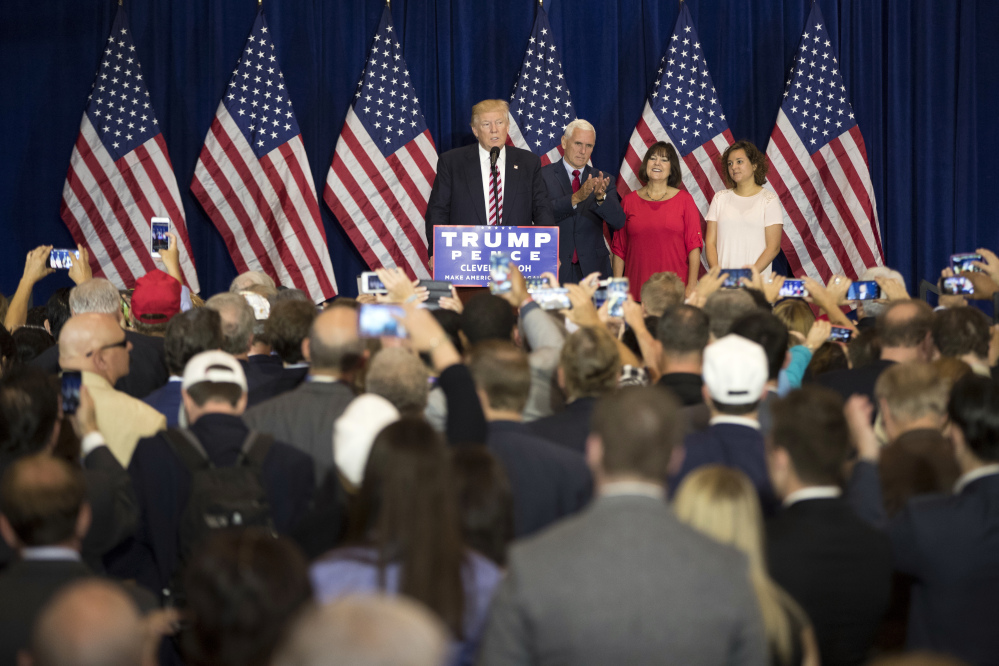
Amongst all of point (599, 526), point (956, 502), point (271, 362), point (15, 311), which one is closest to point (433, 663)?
point (599, 526)

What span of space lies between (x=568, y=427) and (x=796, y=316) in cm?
186

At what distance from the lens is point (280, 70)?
8.31m

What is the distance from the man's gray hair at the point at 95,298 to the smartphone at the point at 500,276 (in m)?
1.55

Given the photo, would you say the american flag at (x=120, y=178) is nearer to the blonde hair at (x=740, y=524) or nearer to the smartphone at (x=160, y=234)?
the smartphone at (x=160, y=234)

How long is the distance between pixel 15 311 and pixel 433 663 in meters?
5.07

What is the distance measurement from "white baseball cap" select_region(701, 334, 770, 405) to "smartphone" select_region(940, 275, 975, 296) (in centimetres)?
225

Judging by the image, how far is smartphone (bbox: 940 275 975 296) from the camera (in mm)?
4621

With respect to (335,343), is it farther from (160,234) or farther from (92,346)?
(160,234)

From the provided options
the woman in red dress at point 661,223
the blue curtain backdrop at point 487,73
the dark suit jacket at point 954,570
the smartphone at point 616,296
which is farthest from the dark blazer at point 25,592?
the blue curtain backdrop at point 487,73

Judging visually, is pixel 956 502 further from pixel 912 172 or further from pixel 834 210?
pixel 912 172

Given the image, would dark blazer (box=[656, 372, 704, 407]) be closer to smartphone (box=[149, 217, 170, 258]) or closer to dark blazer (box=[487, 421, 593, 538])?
dark blazer (box=[487, 421, 593, 538])

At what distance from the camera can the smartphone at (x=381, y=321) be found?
3.16m

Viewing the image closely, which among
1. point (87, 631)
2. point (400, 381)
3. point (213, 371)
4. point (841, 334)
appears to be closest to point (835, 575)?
point (400, 381)

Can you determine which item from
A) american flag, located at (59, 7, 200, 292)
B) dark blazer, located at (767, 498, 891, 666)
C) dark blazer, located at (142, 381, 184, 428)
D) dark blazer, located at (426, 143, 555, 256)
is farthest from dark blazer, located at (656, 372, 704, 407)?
american flag, located at (59, 7, 200, 292)
